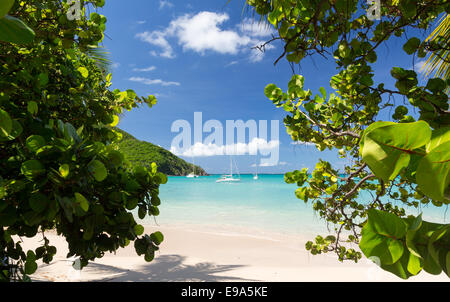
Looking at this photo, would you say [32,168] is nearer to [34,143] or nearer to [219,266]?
[34,143]

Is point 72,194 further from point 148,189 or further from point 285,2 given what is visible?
point 285,2

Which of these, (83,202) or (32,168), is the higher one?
(32,168)

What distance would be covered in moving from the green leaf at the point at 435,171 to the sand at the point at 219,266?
4545mm

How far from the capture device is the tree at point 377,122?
27 centimetres

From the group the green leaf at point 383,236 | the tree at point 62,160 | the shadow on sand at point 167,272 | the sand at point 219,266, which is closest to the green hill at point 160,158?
the sand at point 219,266

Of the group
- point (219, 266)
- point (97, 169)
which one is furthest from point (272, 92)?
point (219, 266)

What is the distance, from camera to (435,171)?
267mm

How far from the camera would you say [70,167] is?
0.82 meters

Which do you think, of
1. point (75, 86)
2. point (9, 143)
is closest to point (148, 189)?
point (9, 143)

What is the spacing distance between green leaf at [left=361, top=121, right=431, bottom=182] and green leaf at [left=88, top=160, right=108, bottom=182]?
32.4 inches

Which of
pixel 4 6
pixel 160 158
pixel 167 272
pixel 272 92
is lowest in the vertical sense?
pixel 167 272

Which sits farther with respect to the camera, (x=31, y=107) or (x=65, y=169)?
(x=31, y=107)

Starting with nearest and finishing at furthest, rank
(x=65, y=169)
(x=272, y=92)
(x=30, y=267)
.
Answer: (x=65, y=169), (x=30, y=267), (x=272, y=92)

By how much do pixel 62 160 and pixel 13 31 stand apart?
588 mm
